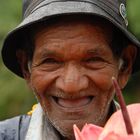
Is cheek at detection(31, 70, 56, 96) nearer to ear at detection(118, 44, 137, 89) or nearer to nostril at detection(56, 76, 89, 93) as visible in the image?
nostril at detection(56, 76, 89, 93)

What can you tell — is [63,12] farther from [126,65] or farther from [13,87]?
[13,87]

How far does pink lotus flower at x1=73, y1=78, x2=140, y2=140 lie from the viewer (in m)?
1.13

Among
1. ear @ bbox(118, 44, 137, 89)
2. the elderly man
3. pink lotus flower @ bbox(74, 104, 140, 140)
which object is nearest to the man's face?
the elderly man

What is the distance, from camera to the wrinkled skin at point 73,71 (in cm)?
193

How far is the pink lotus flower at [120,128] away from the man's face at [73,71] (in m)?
0.70

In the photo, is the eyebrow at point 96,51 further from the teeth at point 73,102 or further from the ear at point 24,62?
the ear at point 24,62

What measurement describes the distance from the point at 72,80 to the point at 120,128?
28.8 inches

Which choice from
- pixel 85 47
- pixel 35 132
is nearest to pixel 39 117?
pixel 35 132

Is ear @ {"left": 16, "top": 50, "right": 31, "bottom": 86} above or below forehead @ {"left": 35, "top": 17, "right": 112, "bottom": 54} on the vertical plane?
below

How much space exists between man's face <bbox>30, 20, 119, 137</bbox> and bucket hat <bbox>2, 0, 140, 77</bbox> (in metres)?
0.06

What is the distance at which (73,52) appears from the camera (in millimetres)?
1933

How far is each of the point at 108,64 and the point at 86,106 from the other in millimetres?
165

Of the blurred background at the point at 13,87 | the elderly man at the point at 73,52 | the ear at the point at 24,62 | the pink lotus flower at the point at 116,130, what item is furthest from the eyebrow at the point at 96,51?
the blurred background at the point at 13,87

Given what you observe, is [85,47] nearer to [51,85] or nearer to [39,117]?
[51,85]
